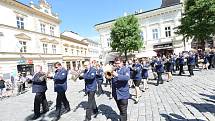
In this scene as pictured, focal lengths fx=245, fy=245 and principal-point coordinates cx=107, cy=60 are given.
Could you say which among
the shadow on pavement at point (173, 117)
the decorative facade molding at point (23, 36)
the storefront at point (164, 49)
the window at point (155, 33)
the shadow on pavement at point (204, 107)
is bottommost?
the shadow on pavement at point (173, 117)

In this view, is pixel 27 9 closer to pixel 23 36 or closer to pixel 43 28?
pixel 23 36

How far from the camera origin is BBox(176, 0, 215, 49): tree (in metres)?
27.7

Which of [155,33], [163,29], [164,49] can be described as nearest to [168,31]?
[163,29]

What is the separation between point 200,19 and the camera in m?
28.8

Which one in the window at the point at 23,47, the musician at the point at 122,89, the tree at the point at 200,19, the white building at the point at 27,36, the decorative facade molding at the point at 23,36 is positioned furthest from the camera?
the window at the point at 23,47

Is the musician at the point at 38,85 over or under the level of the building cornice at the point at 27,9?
under

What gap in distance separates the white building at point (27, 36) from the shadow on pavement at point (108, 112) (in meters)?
21.0

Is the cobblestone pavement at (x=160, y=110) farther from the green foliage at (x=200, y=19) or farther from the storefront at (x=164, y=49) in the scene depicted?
the storefront at (x=164, y=49)

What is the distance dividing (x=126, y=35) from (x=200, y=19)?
11139mm

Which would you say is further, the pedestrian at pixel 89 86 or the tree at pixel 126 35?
the tree at pixel 126 35

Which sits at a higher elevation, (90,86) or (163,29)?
(163,29)

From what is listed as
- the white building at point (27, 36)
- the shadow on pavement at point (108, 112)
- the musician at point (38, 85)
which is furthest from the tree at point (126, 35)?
the musician at point (38, 85)

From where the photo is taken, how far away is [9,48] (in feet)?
Result: 93.8

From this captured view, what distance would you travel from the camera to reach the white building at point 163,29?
38.1 m
